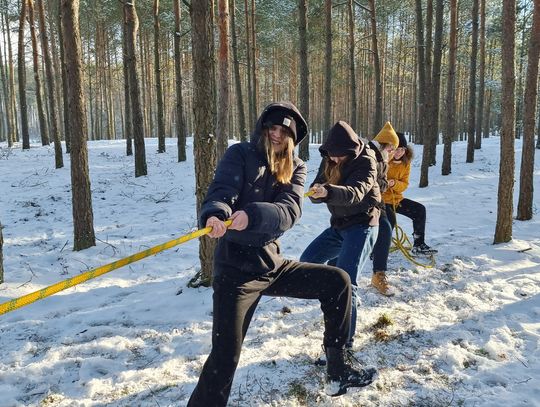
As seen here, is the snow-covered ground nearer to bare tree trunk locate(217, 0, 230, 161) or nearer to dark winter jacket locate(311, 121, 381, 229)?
dark winter jacket locate(311, 121, 381, 229)

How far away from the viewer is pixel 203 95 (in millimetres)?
5055

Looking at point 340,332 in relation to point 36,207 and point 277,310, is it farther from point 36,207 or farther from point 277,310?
point 36,207

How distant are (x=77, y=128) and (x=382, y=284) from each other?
5681 mm

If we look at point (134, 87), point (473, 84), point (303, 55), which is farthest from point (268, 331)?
point (473, 84)

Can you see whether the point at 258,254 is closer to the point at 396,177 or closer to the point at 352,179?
the point at 352,179

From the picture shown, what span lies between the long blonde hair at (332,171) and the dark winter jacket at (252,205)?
963 millimetres

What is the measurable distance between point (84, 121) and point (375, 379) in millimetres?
6275

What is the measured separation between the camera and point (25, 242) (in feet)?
25.3

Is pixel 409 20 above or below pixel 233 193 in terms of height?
above

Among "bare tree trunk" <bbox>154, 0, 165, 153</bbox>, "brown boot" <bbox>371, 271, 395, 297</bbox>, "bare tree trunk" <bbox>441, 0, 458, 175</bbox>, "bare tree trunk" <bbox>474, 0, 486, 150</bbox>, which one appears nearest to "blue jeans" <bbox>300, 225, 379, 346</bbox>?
"brown boot" <bbox>371, 271, 395, 297</bbox>

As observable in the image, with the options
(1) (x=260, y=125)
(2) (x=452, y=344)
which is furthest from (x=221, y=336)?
(2) (x=452, y=344)

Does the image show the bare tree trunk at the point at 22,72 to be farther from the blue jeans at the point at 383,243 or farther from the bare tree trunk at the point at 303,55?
the blue jeans at the point at 383,243

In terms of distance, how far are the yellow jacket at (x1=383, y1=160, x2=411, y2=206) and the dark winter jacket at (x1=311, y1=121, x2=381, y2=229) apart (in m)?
2.02

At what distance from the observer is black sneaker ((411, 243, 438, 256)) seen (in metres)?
6.62
